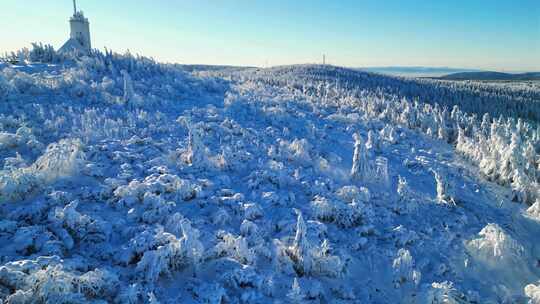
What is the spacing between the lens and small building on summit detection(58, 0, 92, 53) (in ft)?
111

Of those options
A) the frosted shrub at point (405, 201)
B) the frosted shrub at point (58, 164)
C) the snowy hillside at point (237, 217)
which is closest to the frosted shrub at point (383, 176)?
the snowy hillside at point (237, 217)

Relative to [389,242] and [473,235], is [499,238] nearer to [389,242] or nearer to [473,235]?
[473,235]

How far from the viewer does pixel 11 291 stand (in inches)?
205

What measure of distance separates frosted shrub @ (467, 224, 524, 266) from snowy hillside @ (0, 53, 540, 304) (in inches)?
1.7

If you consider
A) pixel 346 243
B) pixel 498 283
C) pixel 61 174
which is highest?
pixel 61 174

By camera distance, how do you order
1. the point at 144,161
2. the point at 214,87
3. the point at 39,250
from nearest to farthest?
the point at 39,250 → the point at 144,161 → the point at 214,87

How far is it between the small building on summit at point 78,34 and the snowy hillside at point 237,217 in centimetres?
1852

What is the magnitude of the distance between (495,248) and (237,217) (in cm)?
730

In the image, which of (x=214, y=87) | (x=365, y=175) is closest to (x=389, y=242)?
(x=365, y=175)

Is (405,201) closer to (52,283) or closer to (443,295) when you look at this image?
(443,295)

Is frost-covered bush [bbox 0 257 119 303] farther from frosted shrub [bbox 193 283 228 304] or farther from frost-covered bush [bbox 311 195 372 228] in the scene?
frost-covered bush [bbox 311 195 372 228]

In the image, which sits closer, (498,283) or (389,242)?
(498,283)

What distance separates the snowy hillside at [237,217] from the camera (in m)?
6.45

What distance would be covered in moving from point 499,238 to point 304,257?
19.2ft
